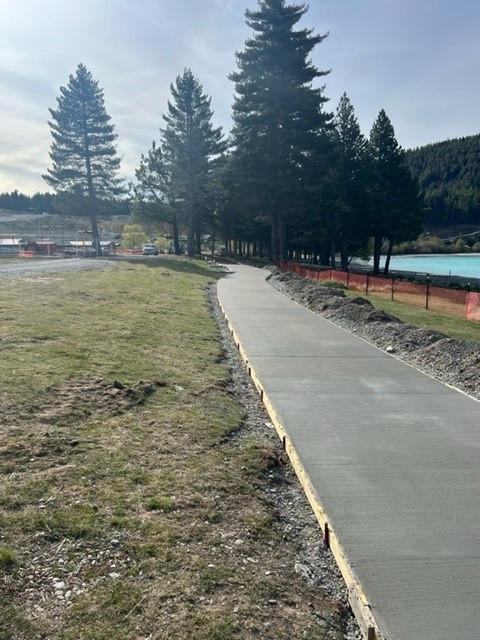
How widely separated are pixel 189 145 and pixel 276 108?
12672mm

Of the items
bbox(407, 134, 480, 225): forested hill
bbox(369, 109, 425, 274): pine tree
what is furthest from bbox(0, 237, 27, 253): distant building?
bbox(407, 134, 480, 225): forested hill

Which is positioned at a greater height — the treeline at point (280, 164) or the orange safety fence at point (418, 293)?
the treeline at point (280, 164)

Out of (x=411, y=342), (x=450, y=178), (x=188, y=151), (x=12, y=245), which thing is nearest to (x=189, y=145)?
(x=188, y=151)

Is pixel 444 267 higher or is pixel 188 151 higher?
pixel 188 151

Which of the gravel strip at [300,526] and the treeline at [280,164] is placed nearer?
the gravel strip at [300,526]

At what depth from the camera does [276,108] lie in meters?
36.5

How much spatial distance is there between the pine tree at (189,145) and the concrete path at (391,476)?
40.1 metres

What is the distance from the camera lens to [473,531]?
3.93 meters

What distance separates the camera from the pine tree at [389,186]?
44.0 m

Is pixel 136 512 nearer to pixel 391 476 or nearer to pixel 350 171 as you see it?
pixel 391 476

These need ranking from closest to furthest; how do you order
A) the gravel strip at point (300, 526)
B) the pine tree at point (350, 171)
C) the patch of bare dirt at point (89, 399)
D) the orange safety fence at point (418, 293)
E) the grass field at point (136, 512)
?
the grass field at point (136, 512)
the gravel strip at point (300, 526)
the patch of bare dirt at point (89, 399)
the orange safety fence at point (418, 293)
the pine tree at point (350, 171)

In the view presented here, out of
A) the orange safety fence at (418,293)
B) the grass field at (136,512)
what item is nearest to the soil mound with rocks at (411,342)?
the orange safety fence at (418,293)

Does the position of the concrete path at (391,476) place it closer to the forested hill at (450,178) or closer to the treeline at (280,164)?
the treeline at (280,164)

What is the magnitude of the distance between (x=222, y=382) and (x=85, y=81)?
153 feet
